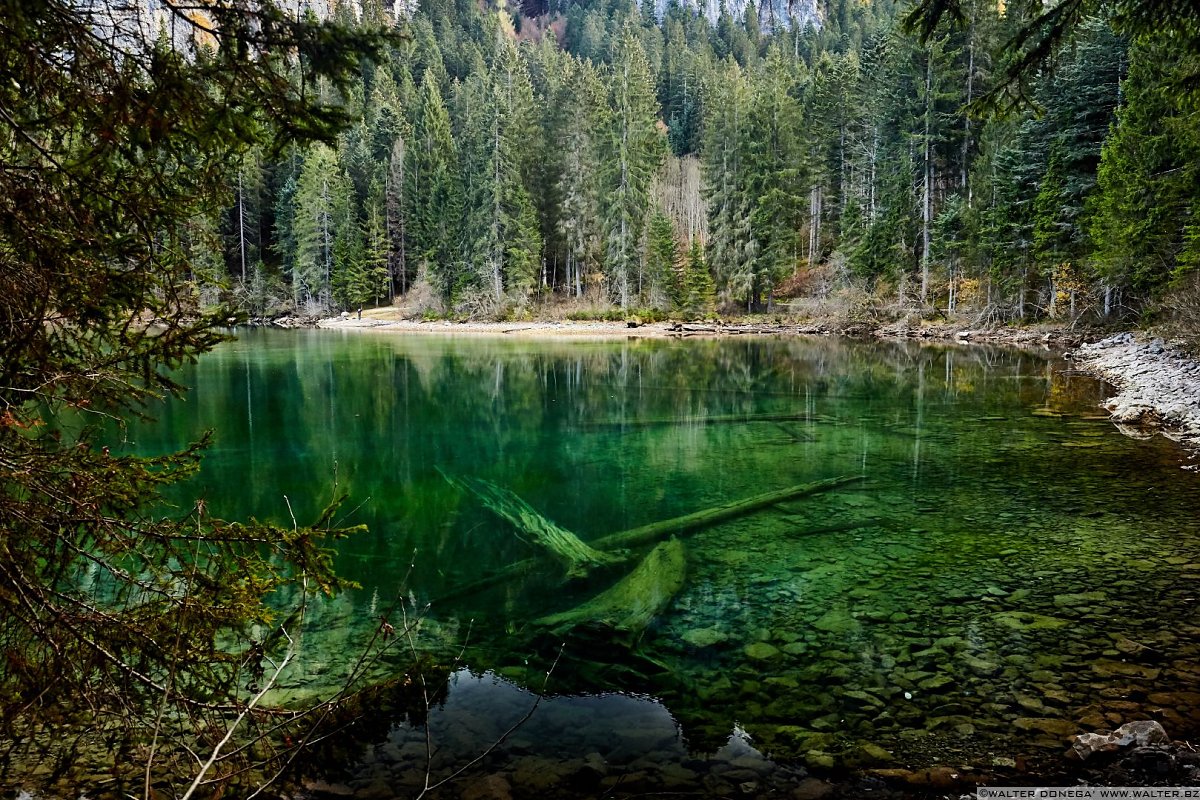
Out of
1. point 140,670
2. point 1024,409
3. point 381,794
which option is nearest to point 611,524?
point 381,794

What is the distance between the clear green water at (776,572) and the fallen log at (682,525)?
22 cm

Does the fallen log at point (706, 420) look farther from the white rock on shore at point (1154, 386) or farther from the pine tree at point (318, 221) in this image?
the pine tree at point (318, 221)

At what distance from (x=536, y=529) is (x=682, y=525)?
1797 mm

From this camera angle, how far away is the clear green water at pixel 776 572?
14.7 ft

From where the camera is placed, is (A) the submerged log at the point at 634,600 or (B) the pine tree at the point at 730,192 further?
(B) the pine tree at the point at 730,192

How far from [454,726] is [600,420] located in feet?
38.0

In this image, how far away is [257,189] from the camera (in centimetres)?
6681

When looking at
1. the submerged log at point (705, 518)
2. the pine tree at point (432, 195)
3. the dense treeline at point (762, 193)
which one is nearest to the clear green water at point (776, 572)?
the submerged log at point (705, 518)

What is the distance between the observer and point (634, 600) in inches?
254

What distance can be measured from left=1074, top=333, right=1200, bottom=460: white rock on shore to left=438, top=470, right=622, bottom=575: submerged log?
1022 cm

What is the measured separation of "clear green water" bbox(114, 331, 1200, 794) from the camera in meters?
4.48

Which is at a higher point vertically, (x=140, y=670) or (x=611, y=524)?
(x=140, y=670)

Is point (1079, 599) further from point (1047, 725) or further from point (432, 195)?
point (432, 195)

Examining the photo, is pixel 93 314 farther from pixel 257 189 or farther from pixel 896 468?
pixel 257 189
